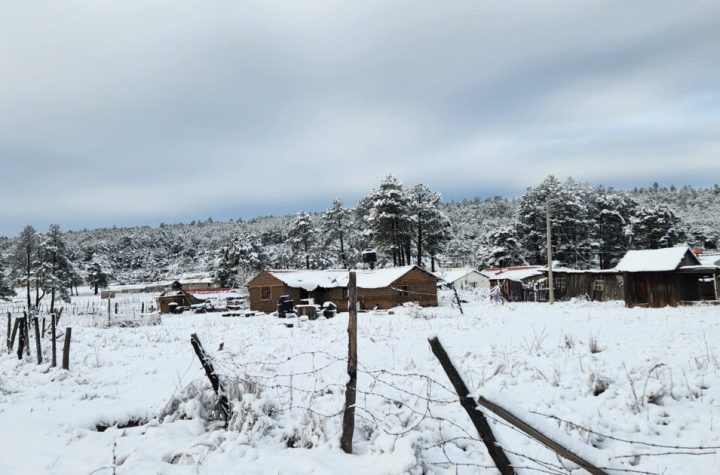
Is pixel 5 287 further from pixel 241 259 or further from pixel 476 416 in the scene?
pixel 476 416

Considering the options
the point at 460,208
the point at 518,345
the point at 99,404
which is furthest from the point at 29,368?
the point at 460,208

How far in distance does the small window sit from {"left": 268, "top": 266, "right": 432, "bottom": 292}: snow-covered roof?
145 centimetres

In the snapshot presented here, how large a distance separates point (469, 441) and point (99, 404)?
6.59m

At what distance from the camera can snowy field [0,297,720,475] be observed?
5156 mm

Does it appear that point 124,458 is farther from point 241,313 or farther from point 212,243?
point 212,243

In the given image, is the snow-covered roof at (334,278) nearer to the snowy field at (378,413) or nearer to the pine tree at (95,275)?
the snowy field at (378,413)

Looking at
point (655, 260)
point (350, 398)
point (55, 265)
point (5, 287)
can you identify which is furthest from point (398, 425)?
point (5, 287)

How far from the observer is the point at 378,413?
6641 millimetres

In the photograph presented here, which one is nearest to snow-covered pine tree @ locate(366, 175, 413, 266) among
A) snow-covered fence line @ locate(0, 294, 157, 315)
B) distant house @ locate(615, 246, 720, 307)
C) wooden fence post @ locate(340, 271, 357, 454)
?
snow-covered fence line @ locate(0, 294, 157, 315)

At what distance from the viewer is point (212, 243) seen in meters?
156

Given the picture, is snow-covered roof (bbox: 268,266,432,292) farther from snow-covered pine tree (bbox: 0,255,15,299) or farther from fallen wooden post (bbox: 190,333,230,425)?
snow-covered pine tree (bbox: 0,255,15,299)

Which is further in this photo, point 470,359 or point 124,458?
point 470,359

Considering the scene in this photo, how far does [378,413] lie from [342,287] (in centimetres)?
3176

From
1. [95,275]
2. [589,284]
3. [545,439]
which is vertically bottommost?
[589,284]
